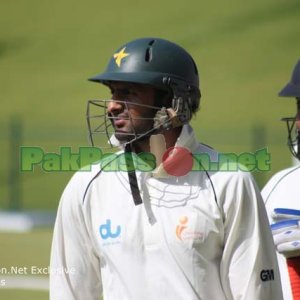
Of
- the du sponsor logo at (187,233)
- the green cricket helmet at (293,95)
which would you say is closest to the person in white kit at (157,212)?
the du sponsor logo at (187,233)

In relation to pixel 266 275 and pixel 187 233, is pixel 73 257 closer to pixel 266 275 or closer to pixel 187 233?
pixel 187 233

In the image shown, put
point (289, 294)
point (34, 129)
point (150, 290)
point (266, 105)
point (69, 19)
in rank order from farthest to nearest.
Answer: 1. point (69, 19)
2. point (266, 105)
3. point (34, 129)
4. point (289, 294)
5. point (150, 290)

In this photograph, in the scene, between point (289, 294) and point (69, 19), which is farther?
point (69, 19)

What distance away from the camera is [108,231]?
12.7 ft

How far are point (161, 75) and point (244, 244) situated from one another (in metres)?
0.76

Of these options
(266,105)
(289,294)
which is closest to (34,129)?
(266,105)

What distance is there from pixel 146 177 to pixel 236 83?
39.3ft

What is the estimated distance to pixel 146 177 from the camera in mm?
3965

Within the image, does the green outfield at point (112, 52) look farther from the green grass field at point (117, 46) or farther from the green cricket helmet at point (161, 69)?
the green cricket helmet at point (161, 69)

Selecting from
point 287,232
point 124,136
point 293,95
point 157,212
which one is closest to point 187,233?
point 157,212

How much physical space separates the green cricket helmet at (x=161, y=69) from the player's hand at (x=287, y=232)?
726mm

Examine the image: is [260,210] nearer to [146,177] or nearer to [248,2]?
[146,177]

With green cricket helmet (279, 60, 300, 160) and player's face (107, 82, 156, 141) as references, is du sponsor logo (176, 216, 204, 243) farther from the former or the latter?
green cricket helmet (279, 60, 300, 160)

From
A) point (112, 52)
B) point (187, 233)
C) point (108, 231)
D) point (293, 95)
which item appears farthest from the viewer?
point (112, 52)
